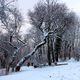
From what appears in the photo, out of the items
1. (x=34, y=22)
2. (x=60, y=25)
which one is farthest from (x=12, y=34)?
(x=60, y=25)

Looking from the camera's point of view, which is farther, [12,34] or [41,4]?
[41,4]

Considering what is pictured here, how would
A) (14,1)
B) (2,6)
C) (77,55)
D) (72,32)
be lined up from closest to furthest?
(2,6) < (14,1) < (77,55) < (72,32)

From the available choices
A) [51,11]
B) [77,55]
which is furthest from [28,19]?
[77,55]

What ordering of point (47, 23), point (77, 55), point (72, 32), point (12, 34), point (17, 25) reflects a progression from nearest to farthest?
1. point (12, 34)
2. point (17, 25)
3. point (47, 23)
4. point (77, 55)
5. point (72, 32)

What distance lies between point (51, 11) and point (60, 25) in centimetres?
505

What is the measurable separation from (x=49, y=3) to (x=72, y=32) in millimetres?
27971

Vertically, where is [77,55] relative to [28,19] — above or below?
below

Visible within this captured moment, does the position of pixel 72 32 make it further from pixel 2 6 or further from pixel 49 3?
pixel 2 6

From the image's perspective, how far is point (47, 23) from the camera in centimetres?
3388

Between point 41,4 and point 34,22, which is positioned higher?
point 41,4

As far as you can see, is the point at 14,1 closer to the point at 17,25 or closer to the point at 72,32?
the point at 17,25

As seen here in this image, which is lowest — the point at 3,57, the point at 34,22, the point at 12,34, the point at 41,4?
the point at 3,57

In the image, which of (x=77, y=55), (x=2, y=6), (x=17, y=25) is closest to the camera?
(x=2, y=6)

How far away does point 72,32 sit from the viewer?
199ft
